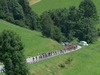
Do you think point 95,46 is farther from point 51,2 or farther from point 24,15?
point 51,2

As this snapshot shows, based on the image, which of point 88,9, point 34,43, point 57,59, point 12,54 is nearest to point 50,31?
point 34,43

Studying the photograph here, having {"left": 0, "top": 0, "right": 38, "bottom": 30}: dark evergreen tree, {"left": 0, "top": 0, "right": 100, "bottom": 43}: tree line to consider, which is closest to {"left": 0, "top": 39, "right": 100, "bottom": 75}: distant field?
{"left": 0, "top": 0, "right": 100, "bottom": 43}: tree line

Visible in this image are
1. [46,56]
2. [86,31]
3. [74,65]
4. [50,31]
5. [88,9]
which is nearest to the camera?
[74,65]

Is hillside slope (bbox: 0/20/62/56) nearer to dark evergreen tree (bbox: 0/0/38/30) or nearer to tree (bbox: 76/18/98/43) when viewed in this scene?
dark evergreen tree (bbox: 0/0/38/30)

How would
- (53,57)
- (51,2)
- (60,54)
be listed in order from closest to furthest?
1. (53,57)
2. (60,54)
3. (51,2)

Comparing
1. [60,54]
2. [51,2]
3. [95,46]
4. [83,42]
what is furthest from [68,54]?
[51,2]

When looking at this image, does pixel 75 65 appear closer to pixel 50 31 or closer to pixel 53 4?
pixel 50 31
